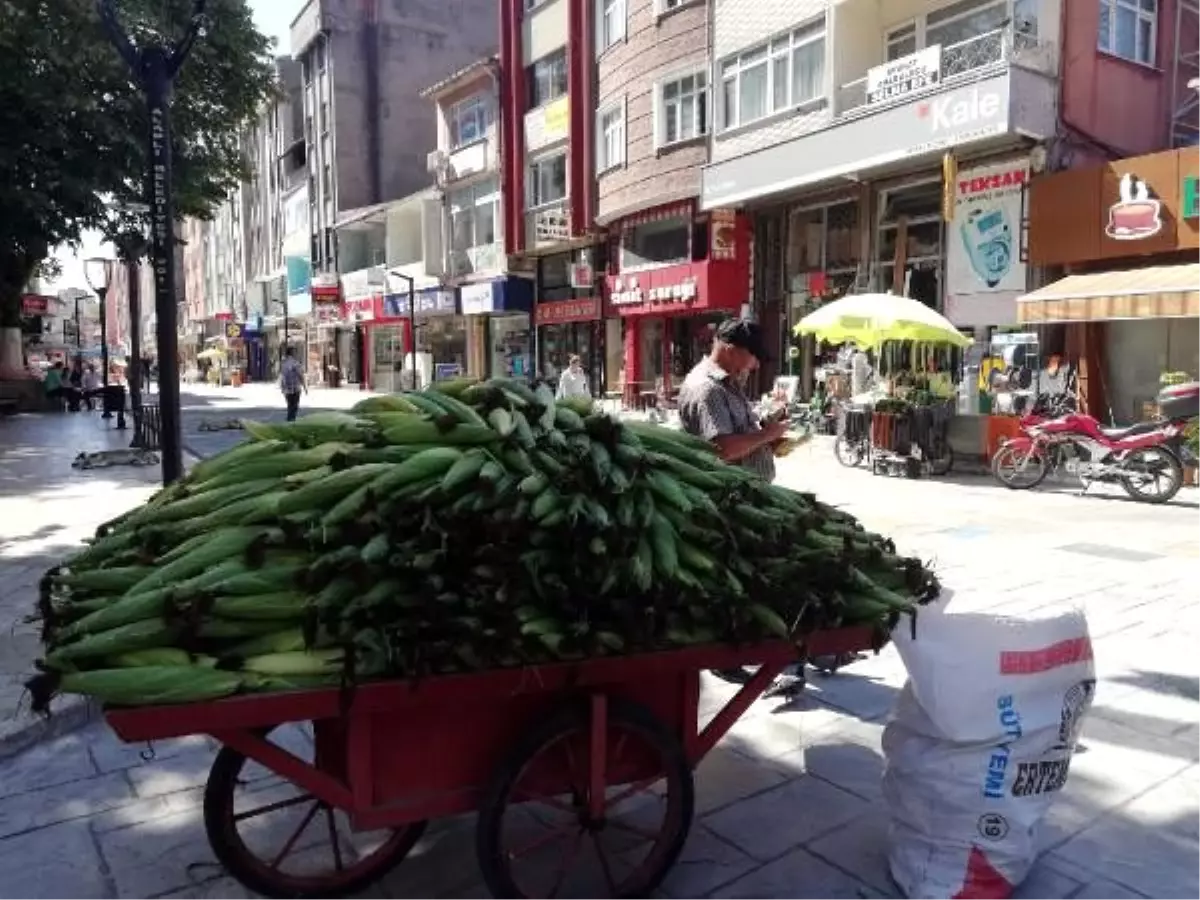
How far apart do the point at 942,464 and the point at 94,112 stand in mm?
15678

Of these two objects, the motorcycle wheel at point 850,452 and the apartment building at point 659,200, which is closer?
the motorcycle wheel at point 850,452

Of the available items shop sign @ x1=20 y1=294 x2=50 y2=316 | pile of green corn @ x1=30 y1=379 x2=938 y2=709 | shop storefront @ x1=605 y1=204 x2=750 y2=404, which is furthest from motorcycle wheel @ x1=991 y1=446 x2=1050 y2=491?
shop sign @ x1=20 y1=294 x2=50 y2=316

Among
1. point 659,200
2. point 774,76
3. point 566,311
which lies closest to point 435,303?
point 566,311

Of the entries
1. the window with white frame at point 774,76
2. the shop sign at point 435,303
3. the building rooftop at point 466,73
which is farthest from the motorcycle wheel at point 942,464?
the shop sign at point 435,303

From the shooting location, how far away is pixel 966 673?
251 centimetres

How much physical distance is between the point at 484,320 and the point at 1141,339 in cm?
2321

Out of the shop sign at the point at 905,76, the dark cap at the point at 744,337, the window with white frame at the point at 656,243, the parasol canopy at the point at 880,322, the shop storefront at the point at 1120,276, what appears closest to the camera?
the dark cap at the point at 744,337

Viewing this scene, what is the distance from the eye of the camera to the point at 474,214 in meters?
32.2

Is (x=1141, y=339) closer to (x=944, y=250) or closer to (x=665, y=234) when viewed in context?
(x=944, y=250)

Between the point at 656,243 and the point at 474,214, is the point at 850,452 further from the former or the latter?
the point at 474,214

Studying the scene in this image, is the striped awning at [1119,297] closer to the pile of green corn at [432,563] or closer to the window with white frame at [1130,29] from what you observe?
the window with white frame at [1130,29]

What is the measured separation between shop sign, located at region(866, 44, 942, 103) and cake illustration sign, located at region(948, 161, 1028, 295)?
66.8 inches

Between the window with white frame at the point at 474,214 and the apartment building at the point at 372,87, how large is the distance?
11.6 m

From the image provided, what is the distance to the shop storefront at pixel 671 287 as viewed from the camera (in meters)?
20.5
